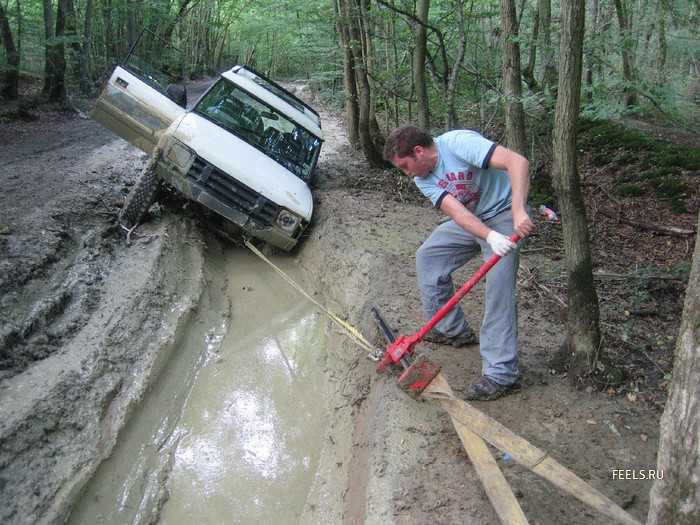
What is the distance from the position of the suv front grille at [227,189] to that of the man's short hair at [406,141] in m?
3.11

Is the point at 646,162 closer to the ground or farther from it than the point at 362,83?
farther from it

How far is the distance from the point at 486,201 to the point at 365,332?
2044 mm

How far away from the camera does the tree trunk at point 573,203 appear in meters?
3.37

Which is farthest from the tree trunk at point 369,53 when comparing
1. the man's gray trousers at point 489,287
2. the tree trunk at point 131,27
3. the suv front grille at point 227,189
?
the tree trunk at point 131,27

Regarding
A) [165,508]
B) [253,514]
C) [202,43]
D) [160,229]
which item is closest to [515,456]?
[253,514]

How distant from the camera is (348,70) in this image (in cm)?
1088

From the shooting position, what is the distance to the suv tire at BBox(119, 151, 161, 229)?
6.57 metres

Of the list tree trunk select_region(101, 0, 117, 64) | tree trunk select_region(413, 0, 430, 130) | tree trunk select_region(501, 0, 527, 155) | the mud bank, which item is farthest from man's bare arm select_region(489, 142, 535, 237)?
tree trunk select_region(101, 0, 117, 64)

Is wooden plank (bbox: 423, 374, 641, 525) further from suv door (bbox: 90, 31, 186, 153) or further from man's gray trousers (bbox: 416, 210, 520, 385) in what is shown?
suv door (bbox: 90, 31, 186, 153)

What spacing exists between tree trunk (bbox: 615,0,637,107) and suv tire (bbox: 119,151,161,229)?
5047 millimetres

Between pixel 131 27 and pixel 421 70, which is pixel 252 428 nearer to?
pixel 421 70

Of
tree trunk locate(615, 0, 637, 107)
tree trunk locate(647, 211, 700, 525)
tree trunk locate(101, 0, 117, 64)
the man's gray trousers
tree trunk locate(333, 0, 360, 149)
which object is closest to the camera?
tree trunk locate(647, 211, 700, 525)

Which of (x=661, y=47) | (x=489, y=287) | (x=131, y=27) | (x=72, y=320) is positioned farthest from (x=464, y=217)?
(x=131, y=27)

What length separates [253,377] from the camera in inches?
202
